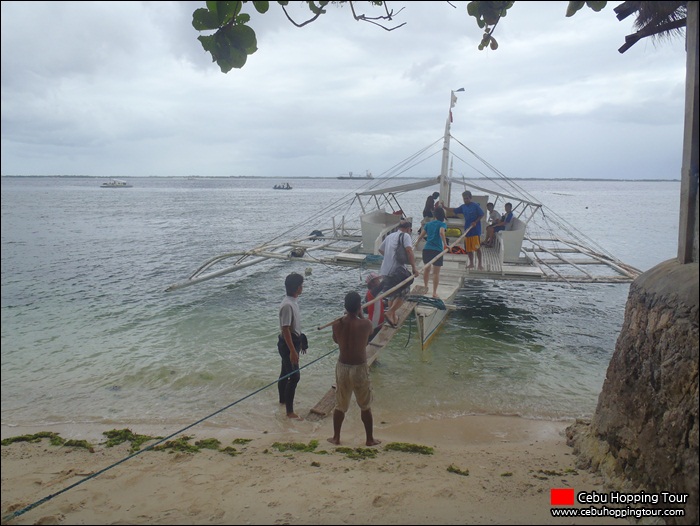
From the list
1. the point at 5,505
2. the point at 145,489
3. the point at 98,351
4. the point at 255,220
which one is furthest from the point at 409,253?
the point at 255,220

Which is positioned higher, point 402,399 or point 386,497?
point 386,497

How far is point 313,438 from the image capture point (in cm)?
520

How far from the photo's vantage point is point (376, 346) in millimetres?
6469

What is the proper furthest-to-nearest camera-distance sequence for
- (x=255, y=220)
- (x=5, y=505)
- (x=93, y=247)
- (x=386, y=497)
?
(x=255, y=220)
(x=93, y=247)
(x=5, y=505)
(x=386, y=497)

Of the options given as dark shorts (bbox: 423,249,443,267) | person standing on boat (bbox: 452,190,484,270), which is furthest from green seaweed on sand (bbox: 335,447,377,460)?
person standing on boat (bbox: 452,190,484,270)

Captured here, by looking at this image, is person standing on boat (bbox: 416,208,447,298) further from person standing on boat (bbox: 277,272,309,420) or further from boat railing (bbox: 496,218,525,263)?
boat railing (bbox: 496,218,525,263)

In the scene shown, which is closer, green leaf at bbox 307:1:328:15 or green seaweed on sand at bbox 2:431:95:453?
green leaf at bbox 307:1:328:15

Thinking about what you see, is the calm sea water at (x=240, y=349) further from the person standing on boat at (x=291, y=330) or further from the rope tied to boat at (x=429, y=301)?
the rope tied to boat at (x=429, y=301)

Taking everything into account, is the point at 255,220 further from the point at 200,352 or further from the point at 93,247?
the point at 200,352

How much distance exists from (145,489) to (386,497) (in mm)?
2026

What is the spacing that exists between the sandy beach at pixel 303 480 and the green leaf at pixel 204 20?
10.4 feet

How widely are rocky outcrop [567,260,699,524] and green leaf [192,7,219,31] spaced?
346 centimetres

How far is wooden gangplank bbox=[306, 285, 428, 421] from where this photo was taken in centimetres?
511

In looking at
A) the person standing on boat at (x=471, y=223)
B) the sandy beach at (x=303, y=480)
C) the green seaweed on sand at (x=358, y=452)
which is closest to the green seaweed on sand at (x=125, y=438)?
the sandy beach at (x=303, y=480)
